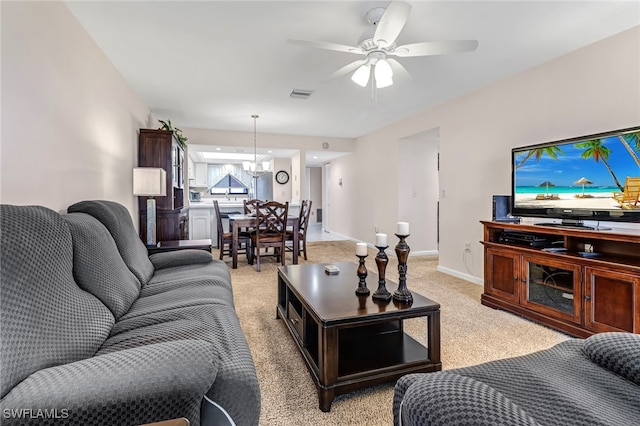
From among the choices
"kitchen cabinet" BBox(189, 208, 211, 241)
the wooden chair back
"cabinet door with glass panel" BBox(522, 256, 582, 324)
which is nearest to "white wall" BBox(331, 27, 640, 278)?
"cabinet door with glass panel" BBox(522, 256, 582, 324)

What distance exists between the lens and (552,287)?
2484mm

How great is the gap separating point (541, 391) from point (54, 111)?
9.15ft

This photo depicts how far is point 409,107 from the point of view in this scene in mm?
4508

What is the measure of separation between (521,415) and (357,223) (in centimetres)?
639

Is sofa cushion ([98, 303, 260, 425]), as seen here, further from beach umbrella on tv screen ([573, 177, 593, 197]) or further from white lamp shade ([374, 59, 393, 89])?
beach umbrella on tv screen ([573, 177, 593, 197])

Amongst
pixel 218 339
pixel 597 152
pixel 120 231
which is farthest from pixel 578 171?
pixel 120 231

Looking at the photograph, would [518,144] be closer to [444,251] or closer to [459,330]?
[444,251]

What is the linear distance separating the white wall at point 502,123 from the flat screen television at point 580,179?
0.34m

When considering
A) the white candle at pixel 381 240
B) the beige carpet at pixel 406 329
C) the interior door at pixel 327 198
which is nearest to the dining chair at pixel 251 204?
the beige carpet at pixel 406 329

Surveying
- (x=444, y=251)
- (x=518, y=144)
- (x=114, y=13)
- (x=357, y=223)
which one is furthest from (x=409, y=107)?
(x=114, y=13)

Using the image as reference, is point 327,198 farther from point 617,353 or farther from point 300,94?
point 617,353

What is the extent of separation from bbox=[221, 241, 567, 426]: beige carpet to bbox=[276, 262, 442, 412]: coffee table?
90 mm

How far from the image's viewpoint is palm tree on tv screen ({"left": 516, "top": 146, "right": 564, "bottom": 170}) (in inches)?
104

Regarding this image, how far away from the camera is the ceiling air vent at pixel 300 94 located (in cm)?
383
